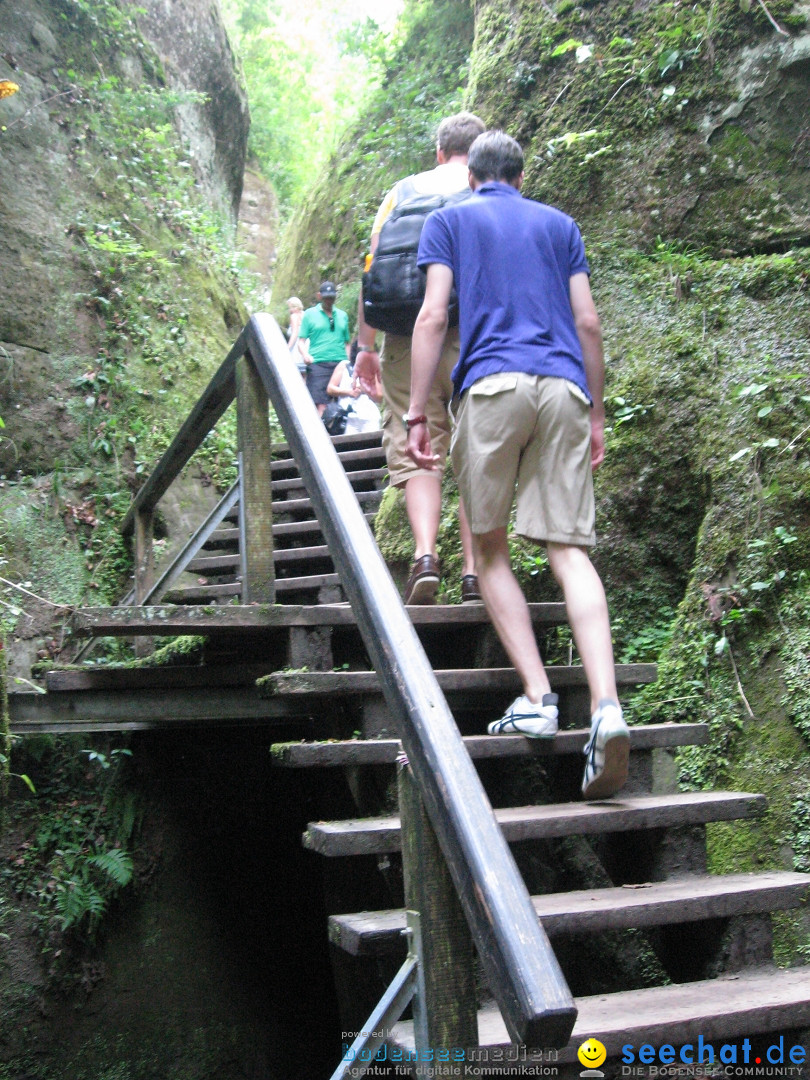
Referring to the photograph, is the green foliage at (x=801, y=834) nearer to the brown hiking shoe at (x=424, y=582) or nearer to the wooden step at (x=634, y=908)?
the wooden step at (x=634, y=908)

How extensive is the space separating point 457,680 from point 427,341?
45.4 inches

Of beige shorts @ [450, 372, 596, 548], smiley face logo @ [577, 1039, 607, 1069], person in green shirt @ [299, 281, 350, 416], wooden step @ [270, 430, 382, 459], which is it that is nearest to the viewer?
smiley face logo @ [577, 1039, 607, 1069]

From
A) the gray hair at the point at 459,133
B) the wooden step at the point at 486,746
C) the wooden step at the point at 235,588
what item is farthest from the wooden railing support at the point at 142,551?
the wooden step at the point at 486,746

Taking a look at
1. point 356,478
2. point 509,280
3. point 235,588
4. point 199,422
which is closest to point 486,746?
point 509,280

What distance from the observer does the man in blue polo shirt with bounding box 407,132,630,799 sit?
Answer: 3.04m

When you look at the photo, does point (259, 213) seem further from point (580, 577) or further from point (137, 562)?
point (580, 577)

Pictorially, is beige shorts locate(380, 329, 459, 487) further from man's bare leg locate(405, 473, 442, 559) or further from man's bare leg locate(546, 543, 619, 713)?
man's bare leg locate(546, 543, 619, 713)

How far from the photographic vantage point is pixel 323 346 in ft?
30.4

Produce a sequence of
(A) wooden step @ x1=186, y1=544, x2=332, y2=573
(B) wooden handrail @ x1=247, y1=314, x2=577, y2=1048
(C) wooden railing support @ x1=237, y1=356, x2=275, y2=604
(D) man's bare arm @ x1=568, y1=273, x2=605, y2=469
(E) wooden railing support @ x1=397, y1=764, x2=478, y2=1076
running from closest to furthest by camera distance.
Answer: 1. (B) wooden handrail @ x1=247, y1=314, x2=577, y2=1048
2. (E) wooden railing support @ x1=397, y1=764, x2=478, y2=1076
3. (D) man's bare arm @ x1=568, y1=273, x2=605, y2=469
4. (C) wooden railing support @ x1=237, y1=356, x2=275, y2=604
5. (A) wooden step @ x1=186, y1=544, x2=332, y2=573

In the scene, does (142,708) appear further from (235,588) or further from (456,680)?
(456,680)

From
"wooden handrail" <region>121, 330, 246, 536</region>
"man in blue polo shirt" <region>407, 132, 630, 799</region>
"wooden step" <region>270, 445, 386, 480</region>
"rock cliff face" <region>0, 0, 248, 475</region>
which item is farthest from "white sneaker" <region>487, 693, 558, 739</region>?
"rock cliff face" <region>0, 0, 248, 475</region>

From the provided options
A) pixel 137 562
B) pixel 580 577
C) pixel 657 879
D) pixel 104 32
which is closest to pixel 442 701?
Result: pixel 580 577

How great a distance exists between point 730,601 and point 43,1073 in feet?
14.2

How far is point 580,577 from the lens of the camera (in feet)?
9.84
